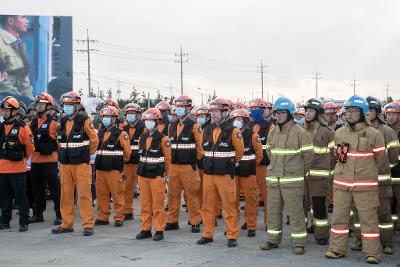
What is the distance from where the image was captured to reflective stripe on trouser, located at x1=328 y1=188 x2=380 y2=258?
7301 millimetres

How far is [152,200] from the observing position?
29.9 feet

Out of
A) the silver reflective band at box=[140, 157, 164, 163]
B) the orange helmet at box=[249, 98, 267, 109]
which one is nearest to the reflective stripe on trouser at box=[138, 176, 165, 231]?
the silver reflective band at box=[140, 157, 164, 163]

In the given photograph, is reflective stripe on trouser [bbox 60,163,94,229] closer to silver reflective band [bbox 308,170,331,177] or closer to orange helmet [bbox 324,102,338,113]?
silver reflective band [bbox 308,170,331,177]

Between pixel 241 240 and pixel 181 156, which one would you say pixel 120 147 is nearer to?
pixel 181 156

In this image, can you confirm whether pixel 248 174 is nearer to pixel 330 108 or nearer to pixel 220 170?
pixel 220 170

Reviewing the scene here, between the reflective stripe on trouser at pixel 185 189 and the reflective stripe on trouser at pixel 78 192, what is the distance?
1487 millimetres

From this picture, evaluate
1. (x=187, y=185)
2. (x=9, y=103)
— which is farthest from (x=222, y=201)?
(x=9, y=103)

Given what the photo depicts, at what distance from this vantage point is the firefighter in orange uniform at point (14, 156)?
32.1 feet

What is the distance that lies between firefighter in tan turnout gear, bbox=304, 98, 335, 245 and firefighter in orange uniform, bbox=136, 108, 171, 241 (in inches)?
A: 97.6

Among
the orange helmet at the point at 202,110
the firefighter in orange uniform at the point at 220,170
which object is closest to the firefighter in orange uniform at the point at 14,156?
the orange helmet at the point at 202,110

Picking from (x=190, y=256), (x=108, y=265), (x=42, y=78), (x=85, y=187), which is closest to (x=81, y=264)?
(x=108, y=265)

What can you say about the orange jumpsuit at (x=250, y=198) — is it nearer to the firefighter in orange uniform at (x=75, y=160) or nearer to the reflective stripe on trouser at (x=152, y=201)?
the reflective stripe on trouser at (x=152, y=201)

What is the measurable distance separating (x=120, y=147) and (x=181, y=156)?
1.38m

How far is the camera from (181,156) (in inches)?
379
